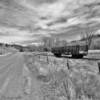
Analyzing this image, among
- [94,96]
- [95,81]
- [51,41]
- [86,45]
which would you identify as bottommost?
[94,96]

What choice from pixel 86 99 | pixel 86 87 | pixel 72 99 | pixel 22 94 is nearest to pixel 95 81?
pixel 86 87

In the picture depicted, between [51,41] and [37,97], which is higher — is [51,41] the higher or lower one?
the higher one

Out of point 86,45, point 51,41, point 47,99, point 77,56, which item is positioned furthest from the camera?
point 51,41

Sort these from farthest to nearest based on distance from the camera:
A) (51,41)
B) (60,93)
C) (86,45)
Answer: (51,41)
(86,45)
(60,93)

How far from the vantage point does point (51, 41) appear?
465 ft

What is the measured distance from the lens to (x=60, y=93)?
5.68 metres

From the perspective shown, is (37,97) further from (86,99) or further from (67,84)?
(86,99)

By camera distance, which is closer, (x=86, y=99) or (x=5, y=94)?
(x=86, y=99)

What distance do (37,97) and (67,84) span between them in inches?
83.6

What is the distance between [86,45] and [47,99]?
15.0 metres

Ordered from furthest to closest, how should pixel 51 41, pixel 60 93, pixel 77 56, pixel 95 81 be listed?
pixel 51 41
pixel 77 56
pixel 95 81
pixel 60 93

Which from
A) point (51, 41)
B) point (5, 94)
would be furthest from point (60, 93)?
point (51, 41)

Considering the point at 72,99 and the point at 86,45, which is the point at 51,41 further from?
the point at 72,99

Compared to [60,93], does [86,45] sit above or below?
above
